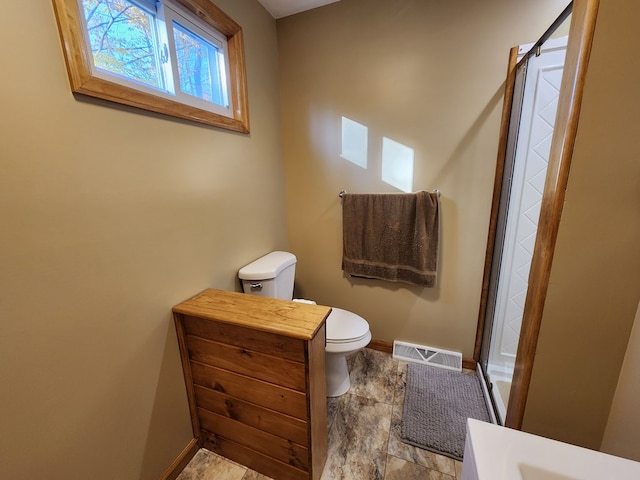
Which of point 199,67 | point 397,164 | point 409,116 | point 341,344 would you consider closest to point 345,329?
point 341,344

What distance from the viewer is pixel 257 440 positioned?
118 centimetres

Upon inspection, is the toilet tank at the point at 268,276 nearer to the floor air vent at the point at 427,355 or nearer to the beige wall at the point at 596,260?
the floor air vent at the point at 427,355

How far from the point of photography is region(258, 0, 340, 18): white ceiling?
161 centimetres

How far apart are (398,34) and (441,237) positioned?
1.25 m

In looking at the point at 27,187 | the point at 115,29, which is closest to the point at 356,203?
the point at 115,29

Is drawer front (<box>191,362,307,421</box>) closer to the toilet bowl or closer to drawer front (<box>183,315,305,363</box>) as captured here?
drawer front (<box>183,315,305,363</box>)

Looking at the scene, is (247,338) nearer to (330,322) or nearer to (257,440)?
(257,440)

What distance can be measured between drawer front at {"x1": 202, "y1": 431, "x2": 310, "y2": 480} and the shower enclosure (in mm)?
1097

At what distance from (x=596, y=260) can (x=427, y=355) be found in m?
1.38

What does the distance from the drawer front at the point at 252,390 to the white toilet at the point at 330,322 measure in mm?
436

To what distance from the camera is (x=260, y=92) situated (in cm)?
165

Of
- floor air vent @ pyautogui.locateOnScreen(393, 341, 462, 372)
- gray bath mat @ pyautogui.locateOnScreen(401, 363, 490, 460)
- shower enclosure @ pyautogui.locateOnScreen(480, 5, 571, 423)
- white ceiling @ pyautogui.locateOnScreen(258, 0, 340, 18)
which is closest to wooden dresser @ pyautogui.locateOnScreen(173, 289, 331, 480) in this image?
gray bath mat @ pyautogui.locateOnScreen(401, 363, 490, 460)

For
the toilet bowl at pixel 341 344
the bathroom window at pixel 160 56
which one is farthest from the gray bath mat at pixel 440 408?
the bathroom window at pixel 160 56

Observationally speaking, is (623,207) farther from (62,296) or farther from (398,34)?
(62,296)
